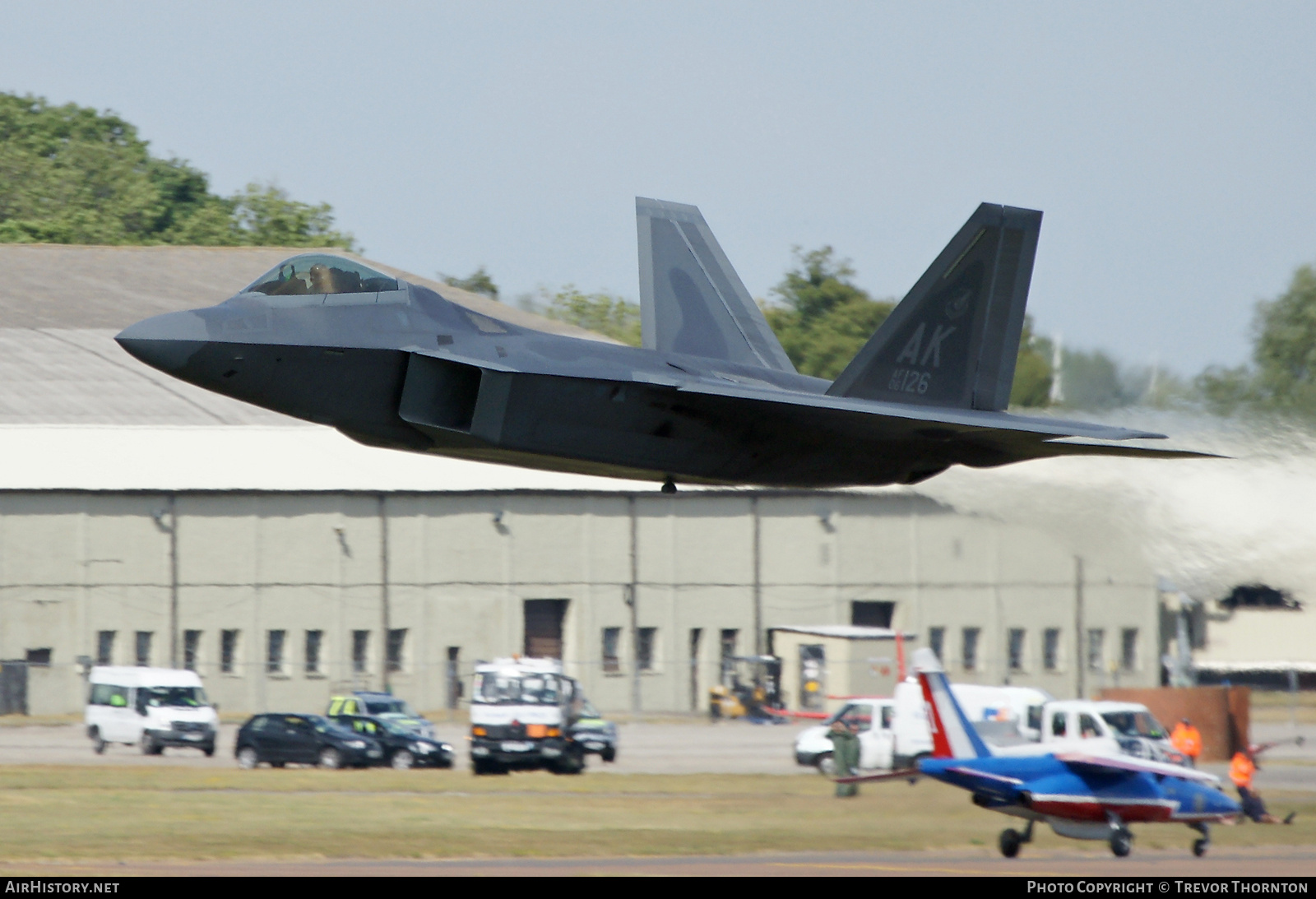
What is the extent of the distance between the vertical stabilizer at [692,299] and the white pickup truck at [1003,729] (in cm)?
1232

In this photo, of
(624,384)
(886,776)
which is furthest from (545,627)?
(624,384)

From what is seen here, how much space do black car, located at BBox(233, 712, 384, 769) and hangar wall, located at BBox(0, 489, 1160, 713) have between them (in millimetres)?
13587

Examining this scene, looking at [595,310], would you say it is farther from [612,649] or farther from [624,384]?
[624,384]

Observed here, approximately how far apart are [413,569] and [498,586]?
285 cm

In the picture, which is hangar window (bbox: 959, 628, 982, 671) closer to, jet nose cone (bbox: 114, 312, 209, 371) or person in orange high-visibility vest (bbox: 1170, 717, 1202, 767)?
person in orange high-visibility vest (bbox: 1170, 717, 1202, 767)

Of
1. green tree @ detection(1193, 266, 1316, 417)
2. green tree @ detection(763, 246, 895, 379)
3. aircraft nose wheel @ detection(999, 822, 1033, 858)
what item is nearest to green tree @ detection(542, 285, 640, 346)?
green tree @ detection(763, 246, 895, 379)

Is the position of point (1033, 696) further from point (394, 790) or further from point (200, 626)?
point (200, 626)

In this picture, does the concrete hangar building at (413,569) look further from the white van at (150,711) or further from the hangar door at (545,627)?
the white van at (150,711)

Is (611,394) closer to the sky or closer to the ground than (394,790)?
closer to the sky

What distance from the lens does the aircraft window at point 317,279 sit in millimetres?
15203

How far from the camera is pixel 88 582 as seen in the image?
166 ft

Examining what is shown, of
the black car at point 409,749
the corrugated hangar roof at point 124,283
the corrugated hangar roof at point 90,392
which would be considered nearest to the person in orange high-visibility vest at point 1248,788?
the black car at point 409,749
